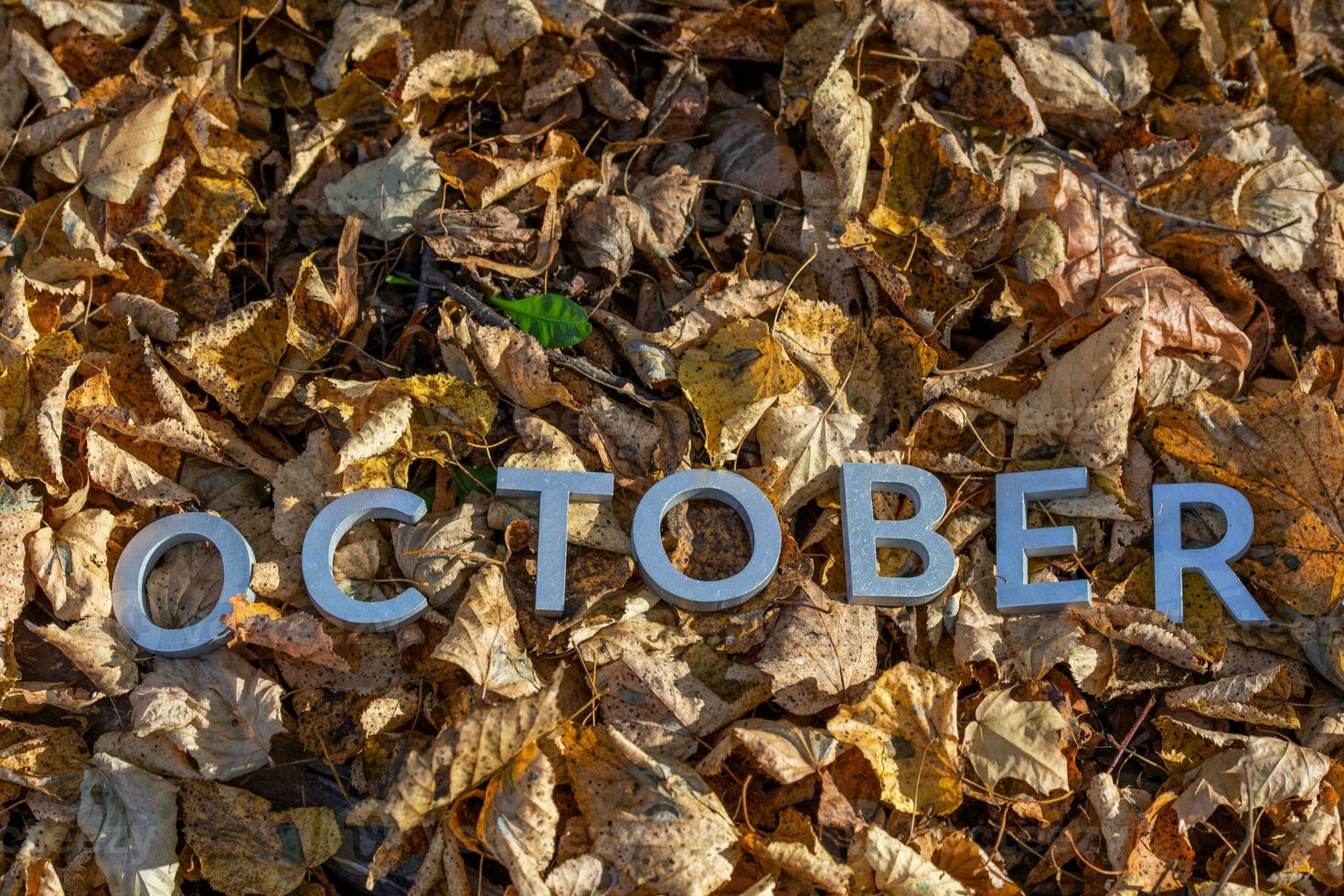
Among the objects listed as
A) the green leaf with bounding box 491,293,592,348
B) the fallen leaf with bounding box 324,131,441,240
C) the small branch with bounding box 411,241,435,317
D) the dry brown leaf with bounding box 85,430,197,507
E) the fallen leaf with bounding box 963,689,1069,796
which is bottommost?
the fallen leaf with bounding box 963,689,1069,796

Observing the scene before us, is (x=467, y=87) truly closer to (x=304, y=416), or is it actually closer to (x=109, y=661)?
(x=304, y=416)

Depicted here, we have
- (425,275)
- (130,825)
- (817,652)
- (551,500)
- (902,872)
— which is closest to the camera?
(902,872)

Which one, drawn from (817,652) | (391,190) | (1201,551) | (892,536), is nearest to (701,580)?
(817,652)

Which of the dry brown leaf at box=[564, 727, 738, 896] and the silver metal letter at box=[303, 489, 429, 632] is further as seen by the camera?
the silver metal letter at box=[303, 489, 429, 632]

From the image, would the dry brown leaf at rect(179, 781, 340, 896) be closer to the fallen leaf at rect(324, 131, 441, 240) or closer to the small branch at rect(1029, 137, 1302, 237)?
the fallen leaf at rect(324, 131, 441, 240)

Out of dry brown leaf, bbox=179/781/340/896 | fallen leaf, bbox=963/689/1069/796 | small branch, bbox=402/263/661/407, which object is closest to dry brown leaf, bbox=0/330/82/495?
dry brown leaf, bbox=179/781/340/896

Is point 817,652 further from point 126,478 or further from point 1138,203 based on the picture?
point 126,478

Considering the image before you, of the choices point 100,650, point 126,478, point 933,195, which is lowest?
point 100,650

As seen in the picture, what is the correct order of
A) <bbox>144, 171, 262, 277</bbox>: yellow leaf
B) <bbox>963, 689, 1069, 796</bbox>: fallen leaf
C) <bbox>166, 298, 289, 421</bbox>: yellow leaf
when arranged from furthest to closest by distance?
1. <bbox>144, 171, 262, 277</bbox>: yellow leaf
2. <bbox>166, 298, 289, 421</bbox>: yellow leaf
3. <bbox>963, 689, 1069, 796</bbox>: fallen leaf
